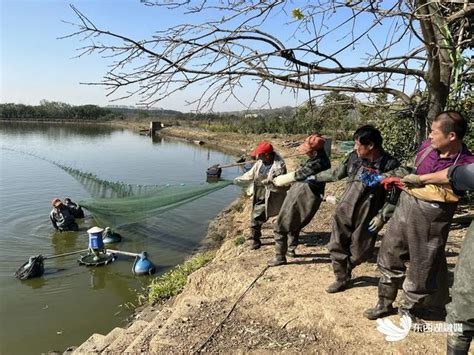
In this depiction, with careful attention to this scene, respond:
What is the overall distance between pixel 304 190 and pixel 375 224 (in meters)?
1.21

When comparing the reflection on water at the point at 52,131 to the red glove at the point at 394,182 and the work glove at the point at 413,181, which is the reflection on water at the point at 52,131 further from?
the work glove at the point at 413,181

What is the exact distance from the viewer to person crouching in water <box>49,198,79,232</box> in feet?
35.4

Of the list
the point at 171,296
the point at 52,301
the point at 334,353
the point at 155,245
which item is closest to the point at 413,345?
the point at 334,353

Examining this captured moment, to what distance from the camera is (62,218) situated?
1082 centimetres

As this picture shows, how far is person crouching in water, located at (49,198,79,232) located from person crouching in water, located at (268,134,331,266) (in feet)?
25.0

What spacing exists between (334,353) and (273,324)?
2.42 feet

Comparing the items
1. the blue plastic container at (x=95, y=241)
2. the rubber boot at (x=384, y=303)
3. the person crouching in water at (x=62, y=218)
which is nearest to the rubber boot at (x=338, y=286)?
the rubber boot at (x=384, y=303)

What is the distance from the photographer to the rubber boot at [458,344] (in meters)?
2.56

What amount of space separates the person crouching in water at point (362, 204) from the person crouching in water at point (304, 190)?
74cm

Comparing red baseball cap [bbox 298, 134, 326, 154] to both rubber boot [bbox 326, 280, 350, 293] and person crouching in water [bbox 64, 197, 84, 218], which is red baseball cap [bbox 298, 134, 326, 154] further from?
person crouching in water [bbox 64, 197, 84, 218]

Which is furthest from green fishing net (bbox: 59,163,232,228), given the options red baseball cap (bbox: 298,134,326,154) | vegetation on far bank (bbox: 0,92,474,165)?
red baseball cap (bbox: 298,134,326,154)

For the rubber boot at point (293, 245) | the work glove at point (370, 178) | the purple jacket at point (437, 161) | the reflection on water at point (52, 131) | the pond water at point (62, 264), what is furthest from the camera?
the reflection on water at point (52, 131)

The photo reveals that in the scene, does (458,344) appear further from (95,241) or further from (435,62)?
(95,241)

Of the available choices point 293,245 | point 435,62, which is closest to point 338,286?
point 293,245
